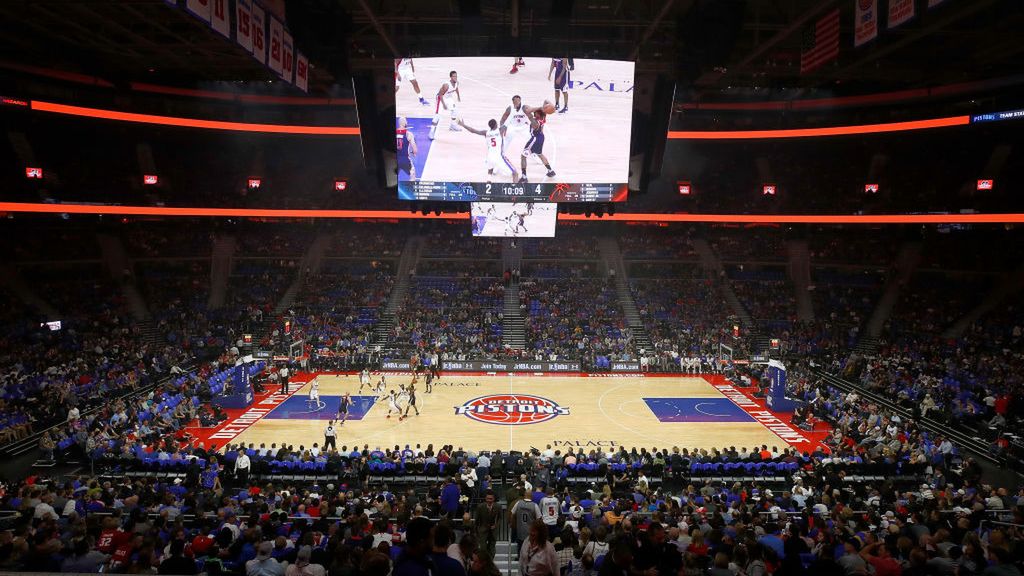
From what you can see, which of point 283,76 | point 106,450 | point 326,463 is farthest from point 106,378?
point 283,76

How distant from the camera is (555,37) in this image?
72.9 ft

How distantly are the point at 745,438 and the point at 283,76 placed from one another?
65.6 ft

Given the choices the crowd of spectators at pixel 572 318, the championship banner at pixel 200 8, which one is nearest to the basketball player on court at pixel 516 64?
the championship banner at pixel 200 8

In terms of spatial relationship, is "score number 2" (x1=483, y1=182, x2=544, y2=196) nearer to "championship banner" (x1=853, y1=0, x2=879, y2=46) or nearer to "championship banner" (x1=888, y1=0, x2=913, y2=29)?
"championship banner" (x1=853, y1=0, x2=879, y2=46)

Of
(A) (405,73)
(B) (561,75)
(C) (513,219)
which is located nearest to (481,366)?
(C) (513,219)

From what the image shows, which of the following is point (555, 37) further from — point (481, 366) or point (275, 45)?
point (481, 366)

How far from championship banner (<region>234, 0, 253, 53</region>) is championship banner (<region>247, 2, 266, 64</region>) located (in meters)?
0.26

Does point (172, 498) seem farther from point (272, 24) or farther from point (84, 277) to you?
point (84, 277)

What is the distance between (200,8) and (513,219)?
49.2ft

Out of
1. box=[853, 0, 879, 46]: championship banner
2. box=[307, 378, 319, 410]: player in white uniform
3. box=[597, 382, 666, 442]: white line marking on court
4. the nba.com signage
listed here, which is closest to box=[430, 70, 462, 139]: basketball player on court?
box=[853, 0, 879, 46]: championship banner

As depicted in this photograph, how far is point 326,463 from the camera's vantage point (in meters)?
16.8

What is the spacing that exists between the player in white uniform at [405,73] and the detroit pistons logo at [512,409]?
41.0 feet

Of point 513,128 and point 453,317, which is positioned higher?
point 513,128

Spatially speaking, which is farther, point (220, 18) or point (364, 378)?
point (364, 378)
